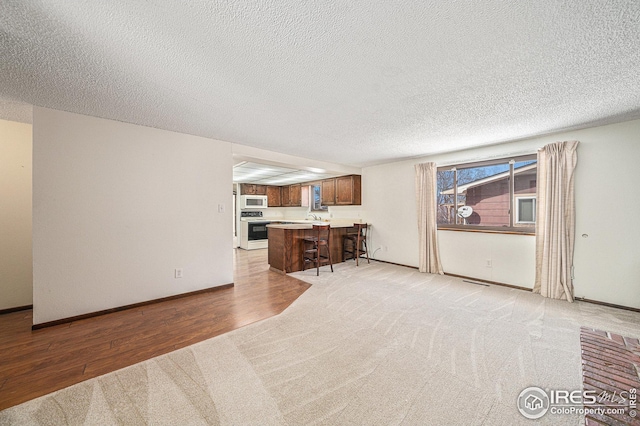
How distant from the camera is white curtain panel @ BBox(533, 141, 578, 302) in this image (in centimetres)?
325

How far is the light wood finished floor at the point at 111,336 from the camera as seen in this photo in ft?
5.88

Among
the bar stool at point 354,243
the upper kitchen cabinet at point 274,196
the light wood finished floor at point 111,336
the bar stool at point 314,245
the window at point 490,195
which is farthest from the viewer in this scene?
the upper kitchen cabinet at point 274,196

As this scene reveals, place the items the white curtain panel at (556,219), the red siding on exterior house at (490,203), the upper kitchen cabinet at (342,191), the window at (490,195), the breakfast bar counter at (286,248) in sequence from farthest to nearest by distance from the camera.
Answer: the upper kitchen cabinet at (342,191) → the breakfast bar counter at (286,248) → the red siding on exterior house at (490,203) → the window at (490,195) → the white curtain panel at (556,219)

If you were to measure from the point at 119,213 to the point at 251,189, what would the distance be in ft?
16.4

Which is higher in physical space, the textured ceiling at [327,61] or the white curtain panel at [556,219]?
the textured ceiling at [327,61]

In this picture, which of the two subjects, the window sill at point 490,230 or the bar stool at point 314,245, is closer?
the window sill at point 490,230

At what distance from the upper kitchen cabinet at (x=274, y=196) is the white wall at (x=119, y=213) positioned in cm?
449

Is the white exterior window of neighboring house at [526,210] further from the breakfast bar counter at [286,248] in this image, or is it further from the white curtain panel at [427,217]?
the breakfast bar counter at [286,248]

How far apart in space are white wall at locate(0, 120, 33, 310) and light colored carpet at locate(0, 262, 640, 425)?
2664 mm

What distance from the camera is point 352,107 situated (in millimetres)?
2574

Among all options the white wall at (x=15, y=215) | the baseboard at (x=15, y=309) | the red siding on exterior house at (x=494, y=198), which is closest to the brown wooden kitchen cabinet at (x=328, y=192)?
the red siding on exterior house at (x=494, y=198)

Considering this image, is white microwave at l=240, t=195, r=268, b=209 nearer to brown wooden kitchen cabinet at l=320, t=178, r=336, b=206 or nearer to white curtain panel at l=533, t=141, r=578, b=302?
brown wooden kitchen cabinet at l=320, t=178, r=336, b=206

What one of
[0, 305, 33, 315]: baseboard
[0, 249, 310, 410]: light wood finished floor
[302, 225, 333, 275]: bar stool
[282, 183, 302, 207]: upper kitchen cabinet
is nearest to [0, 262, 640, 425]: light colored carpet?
[0, 249, 310, 410]: light wood finished floor

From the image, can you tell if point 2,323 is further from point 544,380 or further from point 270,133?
point 544,380
